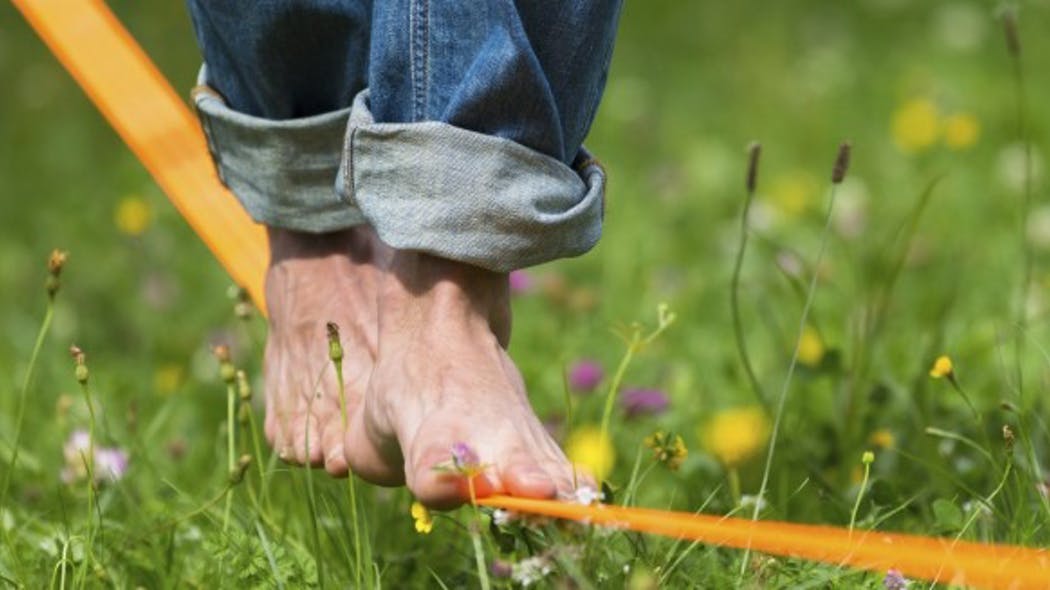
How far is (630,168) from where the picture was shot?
3189mm

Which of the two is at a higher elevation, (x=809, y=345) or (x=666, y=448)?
(x=666, y=448)

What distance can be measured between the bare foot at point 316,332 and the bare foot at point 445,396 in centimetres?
10

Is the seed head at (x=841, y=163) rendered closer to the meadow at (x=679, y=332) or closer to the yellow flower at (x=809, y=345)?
the meadow at (x=679, y=332)

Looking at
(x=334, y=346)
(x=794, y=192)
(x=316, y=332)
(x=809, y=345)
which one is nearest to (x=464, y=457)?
(x=334, y=346)

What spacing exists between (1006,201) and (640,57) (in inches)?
54.8

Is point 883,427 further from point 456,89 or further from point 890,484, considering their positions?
point 456,89

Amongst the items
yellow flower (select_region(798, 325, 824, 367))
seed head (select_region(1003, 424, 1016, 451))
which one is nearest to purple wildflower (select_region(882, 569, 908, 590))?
seed head (select_region(1003, 424, 1016, 451))

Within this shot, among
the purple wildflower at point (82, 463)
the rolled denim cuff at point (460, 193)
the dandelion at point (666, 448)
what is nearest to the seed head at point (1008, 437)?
the dandelion at point (666, 448)

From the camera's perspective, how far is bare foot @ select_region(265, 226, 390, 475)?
1398mm

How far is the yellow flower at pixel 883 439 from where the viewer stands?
171 cm

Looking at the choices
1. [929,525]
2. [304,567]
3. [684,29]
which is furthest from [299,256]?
[684,29]

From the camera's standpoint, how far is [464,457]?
114cm

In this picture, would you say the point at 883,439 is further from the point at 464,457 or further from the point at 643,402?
the point at 464,457

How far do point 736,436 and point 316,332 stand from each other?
19.5 inches
